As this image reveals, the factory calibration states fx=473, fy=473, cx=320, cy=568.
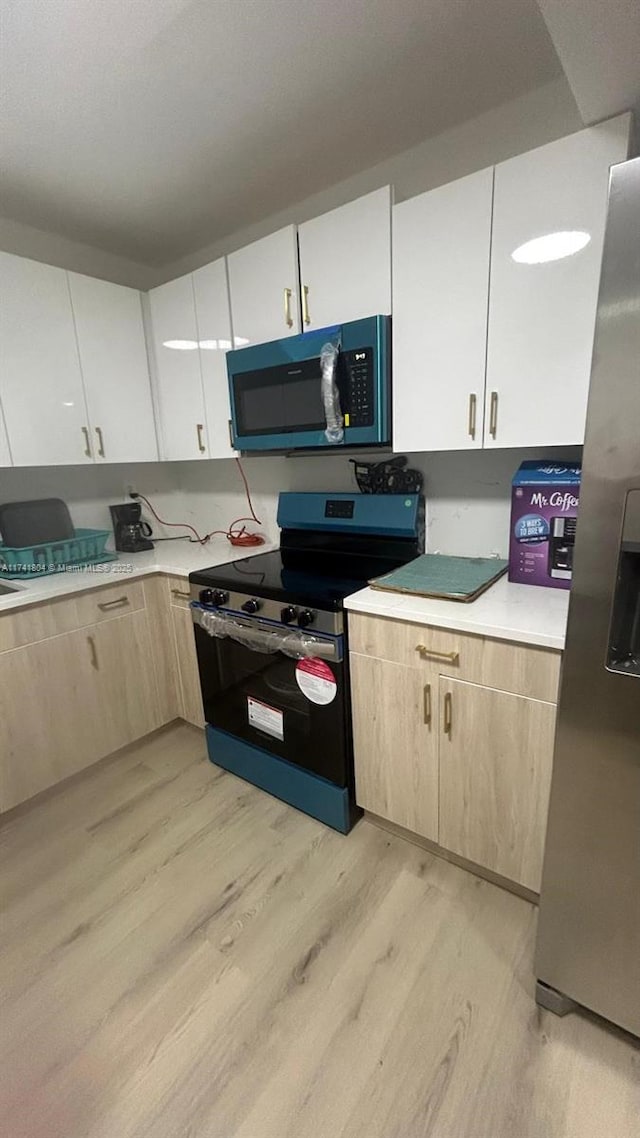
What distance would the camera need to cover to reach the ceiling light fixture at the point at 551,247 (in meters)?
1.21

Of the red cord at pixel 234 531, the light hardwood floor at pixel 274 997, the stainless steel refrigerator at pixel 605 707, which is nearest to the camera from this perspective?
the stainless steel refrigerator at pixel 605 707

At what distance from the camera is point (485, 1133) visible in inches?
38.2

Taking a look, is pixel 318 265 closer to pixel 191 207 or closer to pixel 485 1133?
pixel 191 207

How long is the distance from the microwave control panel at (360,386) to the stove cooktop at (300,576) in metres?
0.54

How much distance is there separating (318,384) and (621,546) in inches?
46.5

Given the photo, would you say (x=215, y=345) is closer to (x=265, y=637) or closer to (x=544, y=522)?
(x=265, y=637)

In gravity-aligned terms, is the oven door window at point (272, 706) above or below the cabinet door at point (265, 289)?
below

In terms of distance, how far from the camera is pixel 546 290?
1.28m

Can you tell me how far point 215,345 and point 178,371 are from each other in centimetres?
29

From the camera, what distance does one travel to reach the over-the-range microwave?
158 cm

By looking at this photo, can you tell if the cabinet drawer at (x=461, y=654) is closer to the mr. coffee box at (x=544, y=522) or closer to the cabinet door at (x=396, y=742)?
the cabinet door at (x=396, y=742)

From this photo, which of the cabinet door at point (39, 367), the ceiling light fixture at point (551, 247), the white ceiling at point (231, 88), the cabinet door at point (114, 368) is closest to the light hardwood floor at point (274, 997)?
the cabinet door at point (39, 367)

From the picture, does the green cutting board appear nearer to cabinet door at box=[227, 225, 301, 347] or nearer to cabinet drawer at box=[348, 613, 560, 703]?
cabinet drawer at box=[348, 613, 560, 703]

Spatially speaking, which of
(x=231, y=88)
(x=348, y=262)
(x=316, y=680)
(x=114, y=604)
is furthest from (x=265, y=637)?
(x=231, y=88)
